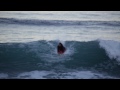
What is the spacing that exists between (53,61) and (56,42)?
1.02 feet

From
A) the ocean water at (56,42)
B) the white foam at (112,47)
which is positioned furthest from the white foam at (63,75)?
the white foam at (112,47)

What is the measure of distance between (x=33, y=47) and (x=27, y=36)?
211mm

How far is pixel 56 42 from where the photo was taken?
190 inches

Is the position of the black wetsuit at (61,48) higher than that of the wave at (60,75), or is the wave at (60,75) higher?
the black wetsuit at (61,48)

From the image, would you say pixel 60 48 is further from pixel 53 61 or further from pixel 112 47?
pixel 112 47

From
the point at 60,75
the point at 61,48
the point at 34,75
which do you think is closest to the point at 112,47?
the point at 61,48

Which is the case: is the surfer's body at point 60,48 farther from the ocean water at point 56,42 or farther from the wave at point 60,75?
the wave at point 60,75

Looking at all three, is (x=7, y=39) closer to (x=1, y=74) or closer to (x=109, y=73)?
(x=1, y=74)

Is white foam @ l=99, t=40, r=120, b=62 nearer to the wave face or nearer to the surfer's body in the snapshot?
the wave face

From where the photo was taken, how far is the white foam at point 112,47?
477cm

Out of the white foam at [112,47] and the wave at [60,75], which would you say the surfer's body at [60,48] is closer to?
the wave at [60,75]

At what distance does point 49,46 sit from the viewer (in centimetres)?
481

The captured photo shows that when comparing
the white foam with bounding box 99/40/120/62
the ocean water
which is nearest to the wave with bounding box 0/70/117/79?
the ocean water
